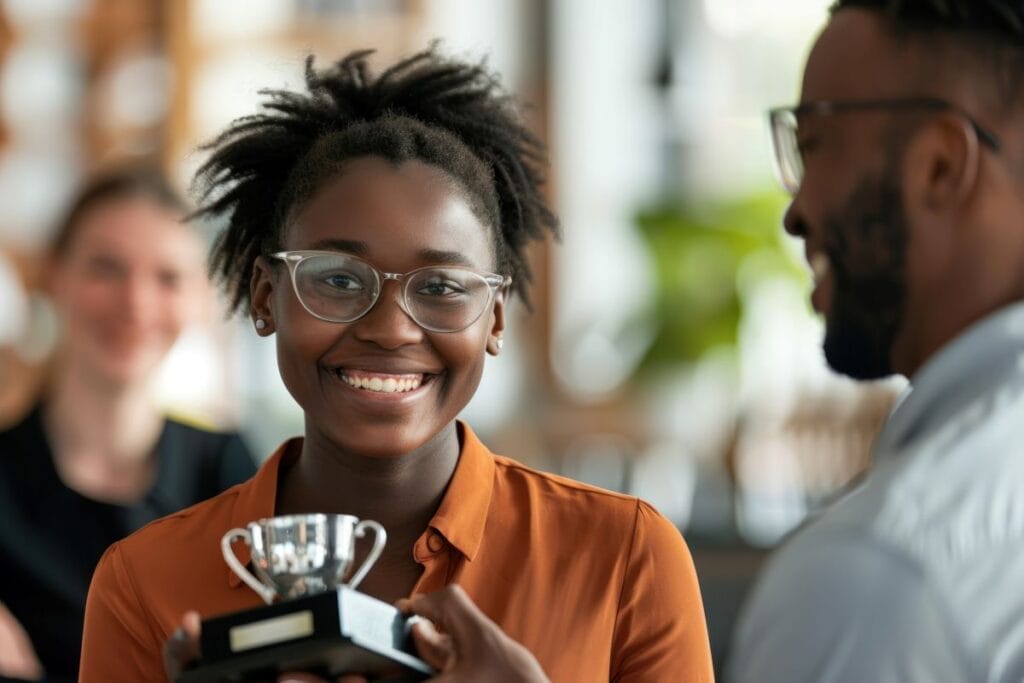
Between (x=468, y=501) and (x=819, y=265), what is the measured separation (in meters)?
0.55

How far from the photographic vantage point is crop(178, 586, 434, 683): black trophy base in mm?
1469

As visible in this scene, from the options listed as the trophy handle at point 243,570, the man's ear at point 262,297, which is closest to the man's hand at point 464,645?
the trophy handle at point 243,570

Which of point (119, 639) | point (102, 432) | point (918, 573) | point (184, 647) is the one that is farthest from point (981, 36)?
point (102, 432)

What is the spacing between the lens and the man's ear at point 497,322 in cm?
Answer: 192

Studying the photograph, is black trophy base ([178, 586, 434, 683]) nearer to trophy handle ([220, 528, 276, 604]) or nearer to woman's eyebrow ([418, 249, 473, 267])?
trophy handle ([220, 528, 276, 604])

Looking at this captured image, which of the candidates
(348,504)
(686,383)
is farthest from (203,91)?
(348,504)

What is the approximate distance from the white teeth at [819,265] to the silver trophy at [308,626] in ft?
1.63

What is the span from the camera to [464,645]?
1.53 metres

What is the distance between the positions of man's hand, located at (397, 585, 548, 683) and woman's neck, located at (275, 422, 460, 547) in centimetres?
32

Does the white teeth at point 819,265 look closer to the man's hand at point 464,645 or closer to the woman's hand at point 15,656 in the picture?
the man's hand at point 464,645

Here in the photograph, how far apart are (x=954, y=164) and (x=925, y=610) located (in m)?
0.41

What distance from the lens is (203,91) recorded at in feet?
23.6

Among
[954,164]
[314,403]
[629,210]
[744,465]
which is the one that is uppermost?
[954,164]

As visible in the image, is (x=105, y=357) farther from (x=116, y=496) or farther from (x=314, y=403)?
(x=314, y=403)
